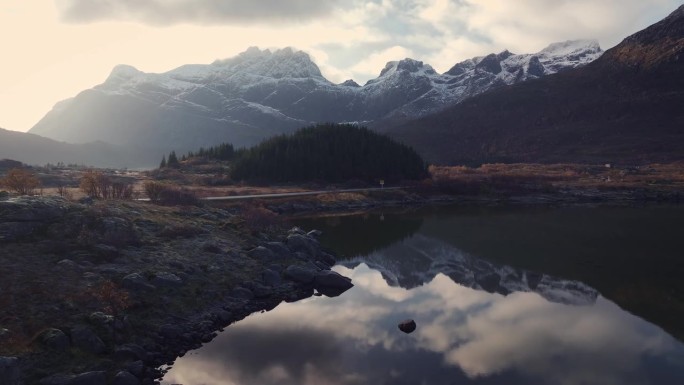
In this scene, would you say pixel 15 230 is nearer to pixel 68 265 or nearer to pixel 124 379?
pixel 68 265

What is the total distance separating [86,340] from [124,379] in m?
3.48

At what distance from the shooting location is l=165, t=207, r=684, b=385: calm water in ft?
85.0

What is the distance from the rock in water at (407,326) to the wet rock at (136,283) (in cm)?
1701

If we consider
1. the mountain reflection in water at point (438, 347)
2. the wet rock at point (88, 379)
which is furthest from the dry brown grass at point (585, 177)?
the wet rock at point (88, 379)

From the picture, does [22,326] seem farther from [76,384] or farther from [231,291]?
[231,291]

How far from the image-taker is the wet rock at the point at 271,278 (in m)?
39.8

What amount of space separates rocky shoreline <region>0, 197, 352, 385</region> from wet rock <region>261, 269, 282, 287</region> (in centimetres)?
13

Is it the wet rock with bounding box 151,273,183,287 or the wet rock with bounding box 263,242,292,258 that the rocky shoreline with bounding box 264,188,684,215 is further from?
the wet rock with bounding box 151,273,183,287

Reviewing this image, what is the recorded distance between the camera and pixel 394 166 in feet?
465

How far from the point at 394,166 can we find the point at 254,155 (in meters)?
41.9

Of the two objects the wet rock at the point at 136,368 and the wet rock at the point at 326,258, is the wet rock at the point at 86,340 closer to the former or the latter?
the wet rock at the point at 136,368

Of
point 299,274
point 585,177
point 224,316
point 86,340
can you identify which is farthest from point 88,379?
point 585,177

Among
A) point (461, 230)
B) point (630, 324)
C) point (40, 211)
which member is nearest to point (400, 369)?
point (630, 324)

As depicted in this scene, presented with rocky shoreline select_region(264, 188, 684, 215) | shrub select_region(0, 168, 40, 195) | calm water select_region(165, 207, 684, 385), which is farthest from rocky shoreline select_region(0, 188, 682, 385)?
rocky shoreline select_region(264, 188, 684, 215)
